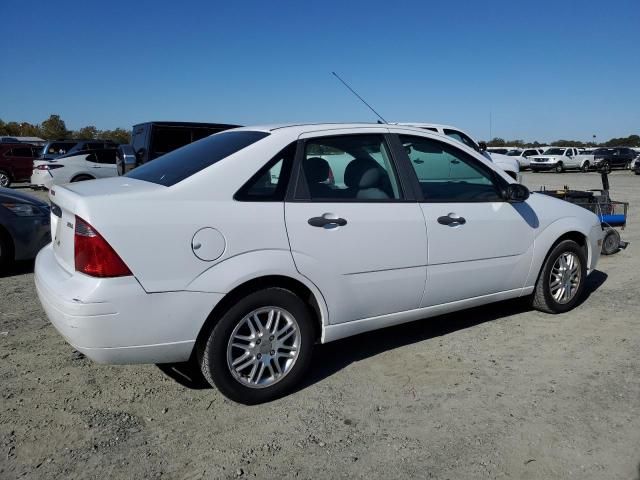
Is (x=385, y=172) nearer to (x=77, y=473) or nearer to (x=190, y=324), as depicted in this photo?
(x=190, y=324)

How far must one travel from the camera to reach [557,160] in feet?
117

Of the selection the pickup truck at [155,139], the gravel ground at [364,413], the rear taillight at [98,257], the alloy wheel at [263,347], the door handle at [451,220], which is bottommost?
the gravel ground at [364,413]

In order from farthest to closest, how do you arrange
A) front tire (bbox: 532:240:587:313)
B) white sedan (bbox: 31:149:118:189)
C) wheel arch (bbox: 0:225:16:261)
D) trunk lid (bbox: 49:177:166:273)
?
white sedan (bbox: 31:149:118:189), wheel arch (bbox: 0:225:16:261), front tire (bbox: 532:240:587:313), trunk lid (bbox: 49:177:166:273)

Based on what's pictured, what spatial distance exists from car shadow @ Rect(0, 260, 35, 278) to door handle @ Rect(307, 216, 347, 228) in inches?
190

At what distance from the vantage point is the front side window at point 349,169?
11.7ft

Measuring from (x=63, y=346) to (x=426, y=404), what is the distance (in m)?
2.76

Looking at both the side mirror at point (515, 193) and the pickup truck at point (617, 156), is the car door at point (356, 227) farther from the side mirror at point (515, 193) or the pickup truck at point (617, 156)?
the pickup truck at point (617, 156)

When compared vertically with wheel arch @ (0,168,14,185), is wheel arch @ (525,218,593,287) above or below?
below

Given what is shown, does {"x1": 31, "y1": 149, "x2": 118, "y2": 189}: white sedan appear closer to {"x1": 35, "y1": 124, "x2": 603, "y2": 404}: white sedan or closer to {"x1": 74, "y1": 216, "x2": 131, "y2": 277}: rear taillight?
{"x1": 35, "y1": 124, "x2": 603, "y2": 404}: white sedan

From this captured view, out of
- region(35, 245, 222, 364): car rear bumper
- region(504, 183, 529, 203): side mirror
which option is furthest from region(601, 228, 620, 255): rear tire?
region(35, 245, 222, 364): car rear bumper

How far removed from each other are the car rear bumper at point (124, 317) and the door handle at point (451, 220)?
5.65 ft

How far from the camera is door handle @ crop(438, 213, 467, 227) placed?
3952mm

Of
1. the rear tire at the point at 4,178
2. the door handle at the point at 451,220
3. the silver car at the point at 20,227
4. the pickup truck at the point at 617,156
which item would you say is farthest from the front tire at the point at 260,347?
the pickup truck at the point at 617,156

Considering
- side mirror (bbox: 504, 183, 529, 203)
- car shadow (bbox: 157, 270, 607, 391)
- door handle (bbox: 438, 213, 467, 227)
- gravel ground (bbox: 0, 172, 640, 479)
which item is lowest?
gravel ground (bbox: 0, 172, 640, 479)
